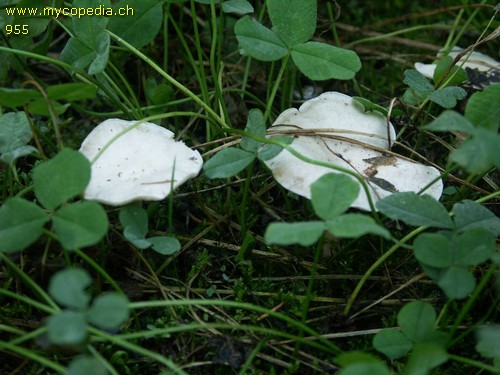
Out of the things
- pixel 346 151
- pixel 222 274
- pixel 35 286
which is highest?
pixel 346 151

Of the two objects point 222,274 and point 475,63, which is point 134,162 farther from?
point 475,63

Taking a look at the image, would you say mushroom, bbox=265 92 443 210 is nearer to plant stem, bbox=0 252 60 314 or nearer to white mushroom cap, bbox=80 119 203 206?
white mushroom cap, bbox=80 119 203 206

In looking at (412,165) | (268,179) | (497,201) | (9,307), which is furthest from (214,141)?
(497,201)

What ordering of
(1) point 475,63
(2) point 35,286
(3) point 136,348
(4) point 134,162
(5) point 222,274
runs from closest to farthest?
(3) point 136,348 → (2) point 35,286 → (4) point 134,162 → (5) point 222,274 → (1) point 475,63

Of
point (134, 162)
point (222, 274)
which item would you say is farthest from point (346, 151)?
Result: point (134, 162)

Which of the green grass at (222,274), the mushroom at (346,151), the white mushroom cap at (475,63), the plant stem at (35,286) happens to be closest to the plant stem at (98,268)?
the green grass at (222,274)
